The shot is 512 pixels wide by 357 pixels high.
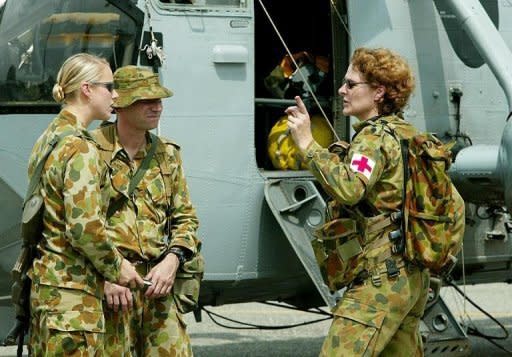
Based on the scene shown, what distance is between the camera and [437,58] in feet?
27.0

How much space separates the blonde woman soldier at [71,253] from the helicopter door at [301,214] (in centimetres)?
196

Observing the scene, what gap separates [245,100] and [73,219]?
7.54 ft

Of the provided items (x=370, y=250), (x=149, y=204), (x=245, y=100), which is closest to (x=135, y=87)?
(x=149, y=204)

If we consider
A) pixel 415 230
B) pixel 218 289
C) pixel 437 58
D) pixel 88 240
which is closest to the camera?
pixel 88 240

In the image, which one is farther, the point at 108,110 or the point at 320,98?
the point at 320,98

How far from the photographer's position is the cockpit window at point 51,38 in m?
7.25

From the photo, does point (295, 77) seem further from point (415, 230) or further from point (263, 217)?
point (415, 230)

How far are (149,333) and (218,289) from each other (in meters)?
1.82

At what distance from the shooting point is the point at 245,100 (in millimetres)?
7496

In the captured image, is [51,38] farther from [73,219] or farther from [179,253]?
[73,219]

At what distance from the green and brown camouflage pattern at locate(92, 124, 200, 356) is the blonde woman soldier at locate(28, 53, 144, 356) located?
25cm

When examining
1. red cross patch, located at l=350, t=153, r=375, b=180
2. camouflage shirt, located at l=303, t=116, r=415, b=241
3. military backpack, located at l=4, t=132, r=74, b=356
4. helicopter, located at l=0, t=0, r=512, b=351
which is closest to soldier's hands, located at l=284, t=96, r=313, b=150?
camouflage shirt, located at l=303, t=116, r=415, b=241

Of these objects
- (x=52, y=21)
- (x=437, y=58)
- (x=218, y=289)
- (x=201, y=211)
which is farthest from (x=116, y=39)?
(x=437, y=58)

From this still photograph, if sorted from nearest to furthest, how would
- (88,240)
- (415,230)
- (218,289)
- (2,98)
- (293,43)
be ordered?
(88,240), (415,230), (2,98), (218,289), (293,43)
